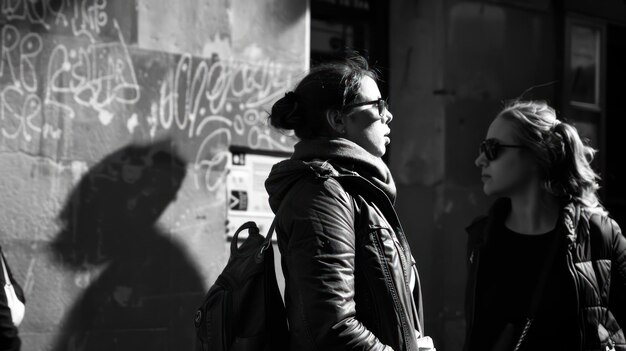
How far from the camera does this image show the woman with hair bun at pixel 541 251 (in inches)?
143

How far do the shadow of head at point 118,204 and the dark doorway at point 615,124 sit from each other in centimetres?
447

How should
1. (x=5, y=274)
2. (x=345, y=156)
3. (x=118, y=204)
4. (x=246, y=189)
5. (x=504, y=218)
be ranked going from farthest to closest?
(x=246, y=189) < (x=118, y=204) < (x=5, y=274) < (x=504, y=218) < (x=345, y=156)

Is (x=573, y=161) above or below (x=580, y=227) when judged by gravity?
above

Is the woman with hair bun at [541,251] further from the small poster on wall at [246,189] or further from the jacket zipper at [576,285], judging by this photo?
the small poster on wall at [246,189]

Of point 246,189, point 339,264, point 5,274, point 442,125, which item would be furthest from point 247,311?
point 442,125

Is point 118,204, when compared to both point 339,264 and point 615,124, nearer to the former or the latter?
point 339,264

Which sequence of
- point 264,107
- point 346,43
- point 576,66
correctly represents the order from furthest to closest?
point 576,66
point 346,43
point 264,107

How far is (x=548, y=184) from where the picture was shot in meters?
3.94

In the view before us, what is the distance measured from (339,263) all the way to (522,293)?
59.2 inches

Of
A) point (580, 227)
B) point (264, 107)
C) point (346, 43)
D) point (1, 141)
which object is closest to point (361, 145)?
point (580, 227)

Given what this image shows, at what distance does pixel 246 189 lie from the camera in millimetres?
6324

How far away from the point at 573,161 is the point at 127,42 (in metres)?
3.06

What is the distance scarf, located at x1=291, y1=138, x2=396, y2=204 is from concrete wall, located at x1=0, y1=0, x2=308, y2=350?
314cm

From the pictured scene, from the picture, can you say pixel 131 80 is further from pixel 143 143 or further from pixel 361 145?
pixel 361 145
